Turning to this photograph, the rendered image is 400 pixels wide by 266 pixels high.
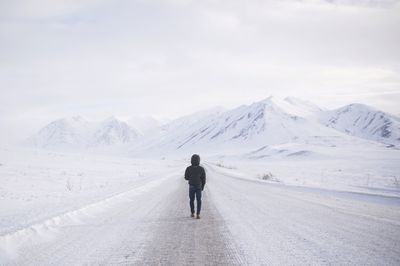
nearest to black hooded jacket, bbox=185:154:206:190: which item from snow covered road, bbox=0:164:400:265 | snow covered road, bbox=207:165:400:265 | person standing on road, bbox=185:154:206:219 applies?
person standing on road, bbox=185:154:206:219

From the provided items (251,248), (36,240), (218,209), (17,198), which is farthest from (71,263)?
(17,198)

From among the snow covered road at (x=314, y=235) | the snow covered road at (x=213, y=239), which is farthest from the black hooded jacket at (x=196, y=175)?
the snow covered road at (x=314, y=235)

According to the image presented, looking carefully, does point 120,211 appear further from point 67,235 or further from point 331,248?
point 331,248

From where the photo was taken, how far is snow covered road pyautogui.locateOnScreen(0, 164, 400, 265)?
22.6 feet

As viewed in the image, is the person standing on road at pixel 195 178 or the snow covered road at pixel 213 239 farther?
the person standing on road at pixel 195 178

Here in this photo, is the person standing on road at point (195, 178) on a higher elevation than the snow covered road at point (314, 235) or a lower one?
higher

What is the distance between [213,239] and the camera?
858 centimetres

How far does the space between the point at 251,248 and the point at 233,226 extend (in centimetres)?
253

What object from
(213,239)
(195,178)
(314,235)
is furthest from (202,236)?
(195,178)

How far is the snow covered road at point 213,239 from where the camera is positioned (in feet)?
22.6

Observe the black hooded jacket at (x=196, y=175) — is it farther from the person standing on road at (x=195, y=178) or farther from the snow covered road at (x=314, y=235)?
the snow covered road at (x=314, y=235)

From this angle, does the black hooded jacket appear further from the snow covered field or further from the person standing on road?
the snow covered field

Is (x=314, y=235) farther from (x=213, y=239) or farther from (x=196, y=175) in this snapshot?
(x=196, y=175)

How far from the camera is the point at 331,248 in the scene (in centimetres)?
753
